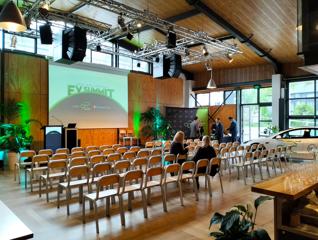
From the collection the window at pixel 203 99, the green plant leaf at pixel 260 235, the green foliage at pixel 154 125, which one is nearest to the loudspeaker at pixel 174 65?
the green foliage at pixel 154 125

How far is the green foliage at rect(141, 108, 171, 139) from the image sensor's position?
13031 millimetres

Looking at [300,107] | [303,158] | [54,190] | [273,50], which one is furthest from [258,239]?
[300,107]

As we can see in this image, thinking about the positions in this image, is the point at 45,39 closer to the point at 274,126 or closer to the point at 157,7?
the point at 157,7

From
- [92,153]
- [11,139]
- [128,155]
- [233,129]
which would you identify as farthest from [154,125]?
[92,153]

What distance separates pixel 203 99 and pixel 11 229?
14.7 m

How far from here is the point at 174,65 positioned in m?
9.55

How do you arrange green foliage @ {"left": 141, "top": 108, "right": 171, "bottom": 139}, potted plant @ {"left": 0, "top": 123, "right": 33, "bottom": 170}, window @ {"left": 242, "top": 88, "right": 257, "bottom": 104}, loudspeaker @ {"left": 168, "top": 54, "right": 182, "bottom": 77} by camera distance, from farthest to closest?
1. window @ {"left": 242, "top": 88, "right": 257, "bottom": 104}
2. green foliage @ {"left": 141, "top": 108, "right": 171, "bottom": 139}
3. loudspeaker @ {"left": 168, "top": 54, "right": 182, "bottom": 77}
4. potted plant @ {"left": 0, "top": 123, "right": 33, "bottom": 170}

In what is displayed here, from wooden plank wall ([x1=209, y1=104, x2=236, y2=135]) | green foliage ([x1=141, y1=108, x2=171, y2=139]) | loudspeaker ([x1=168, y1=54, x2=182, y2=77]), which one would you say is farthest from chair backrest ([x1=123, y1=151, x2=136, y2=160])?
wooden plank wall ([x1=209, y1=104, x2=236, y2=135])

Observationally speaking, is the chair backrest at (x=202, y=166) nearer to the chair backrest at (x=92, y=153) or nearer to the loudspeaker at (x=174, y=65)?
the chair backrest at (x=92, y=153)

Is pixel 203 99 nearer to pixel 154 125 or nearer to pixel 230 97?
pixel 230 97

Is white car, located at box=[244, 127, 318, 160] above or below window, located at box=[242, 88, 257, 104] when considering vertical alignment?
below

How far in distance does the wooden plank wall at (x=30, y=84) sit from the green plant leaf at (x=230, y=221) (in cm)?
906

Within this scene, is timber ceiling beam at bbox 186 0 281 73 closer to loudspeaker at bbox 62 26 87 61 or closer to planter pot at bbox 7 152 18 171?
loudspeaker at bbox 62 26 87 61

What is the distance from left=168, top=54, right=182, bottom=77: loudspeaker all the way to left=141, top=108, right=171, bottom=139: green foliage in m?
3.67
